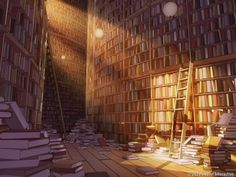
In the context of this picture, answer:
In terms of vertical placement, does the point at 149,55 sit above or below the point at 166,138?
above

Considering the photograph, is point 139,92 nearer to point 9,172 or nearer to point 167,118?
point 167,118

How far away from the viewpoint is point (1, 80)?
315 centimetres

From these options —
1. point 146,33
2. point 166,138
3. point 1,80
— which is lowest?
point 166,138

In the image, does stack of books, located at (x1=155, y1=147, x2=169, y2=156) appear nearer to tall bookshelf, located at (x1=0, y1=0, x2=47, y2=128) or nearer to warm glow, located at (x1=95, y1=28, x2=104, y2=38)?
tall bookshelf, located at (x1=0, y1=0, x2=47, y2=128)

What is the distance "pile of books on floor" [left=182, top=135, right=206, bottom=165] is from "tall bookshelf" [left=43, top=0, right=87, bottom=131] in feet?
16.8

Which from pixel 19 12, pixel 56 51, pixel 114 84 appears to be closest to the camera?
pixel 19 12

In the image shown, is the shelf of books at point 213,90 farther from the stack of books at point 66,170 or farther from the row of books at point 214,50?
the stack of books at point 66,170

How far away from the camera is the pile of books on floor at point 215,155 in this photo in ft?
9.81

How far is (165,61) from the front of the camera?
5.54m

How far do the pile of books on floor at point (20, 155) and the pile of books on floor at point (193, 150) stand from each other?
8.73ft

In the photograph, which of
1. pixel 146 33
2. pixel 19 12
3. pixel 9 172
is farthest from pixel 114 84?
pixel 9 172

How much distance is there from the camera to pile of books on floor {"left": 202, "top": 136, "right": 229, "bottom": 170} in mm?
2990

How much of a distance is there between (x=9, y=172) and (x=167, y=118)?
14.2ft

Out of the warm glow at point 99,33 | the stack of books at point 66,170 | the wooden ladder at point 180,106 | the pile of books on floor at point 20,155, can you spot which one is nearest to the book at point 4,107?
the pile of books on floor at point 20,155
